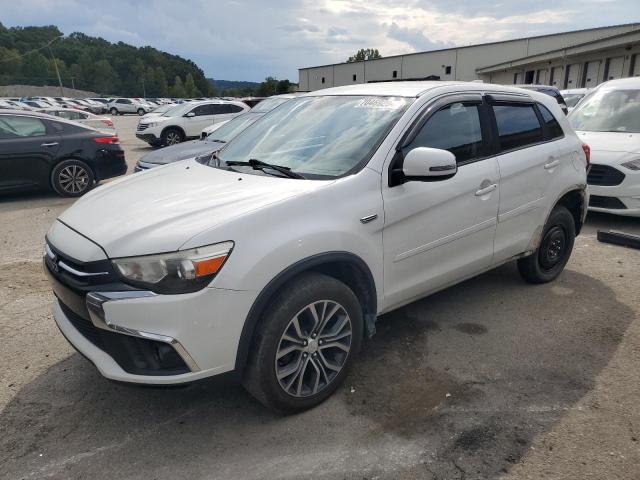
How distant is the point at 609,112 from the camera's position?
752cm

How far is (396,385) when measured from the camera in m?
3.11

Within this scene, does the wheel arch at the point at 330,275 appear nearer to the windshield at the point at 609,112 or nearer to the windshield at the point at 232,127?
the windshield at the point at 232,127

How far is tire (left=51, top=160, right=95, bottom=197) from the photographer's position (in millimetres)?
8672

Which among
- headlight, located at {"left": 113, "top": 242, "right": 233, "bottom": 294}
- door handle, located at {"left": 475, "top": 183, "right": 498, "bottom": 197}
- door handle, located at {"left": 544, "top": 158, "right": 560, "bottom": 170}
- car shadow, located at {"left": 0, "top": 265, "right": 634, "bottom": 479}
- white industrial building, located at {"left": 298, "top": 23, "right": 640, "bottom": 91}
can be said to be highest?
white industrial building, located at {"left": 298, "top": 23, "right": 640, "bottom": 91}

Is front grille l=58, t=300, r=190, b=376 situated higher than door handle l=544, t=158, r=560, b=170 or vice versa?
door handle l=544, t=158, r=560, b=170

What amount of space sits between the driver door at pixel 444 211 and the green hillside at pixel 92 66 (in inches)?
4082

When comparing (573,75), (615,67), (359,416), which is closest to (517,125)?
(359,416)

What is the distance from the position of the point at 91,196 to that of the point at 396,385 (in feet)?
7.56

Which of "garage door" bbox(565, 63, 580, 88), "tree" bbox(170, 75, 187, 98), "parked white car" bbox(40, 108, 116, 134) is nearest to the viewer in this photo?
"parked white car" bbox(40, 108, 116, 134)

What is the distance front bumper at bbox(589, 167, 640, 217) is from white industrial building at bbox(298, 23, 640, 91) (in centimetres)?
440

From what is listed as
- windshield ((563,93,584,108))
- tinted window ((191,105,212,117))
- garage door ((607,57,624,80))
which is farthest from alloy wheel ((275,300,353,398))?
garage door ((607,57,624,80))

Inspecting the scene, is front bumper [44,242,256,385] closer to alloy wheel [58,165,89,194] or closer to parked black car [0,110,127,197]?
parked black car [0,110,127,197]

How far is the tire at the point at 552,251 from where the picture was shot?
14.6ft

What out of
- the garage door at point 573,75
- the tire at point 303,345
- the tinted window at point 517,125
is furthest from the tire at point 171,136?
the garage door at point 573,75
